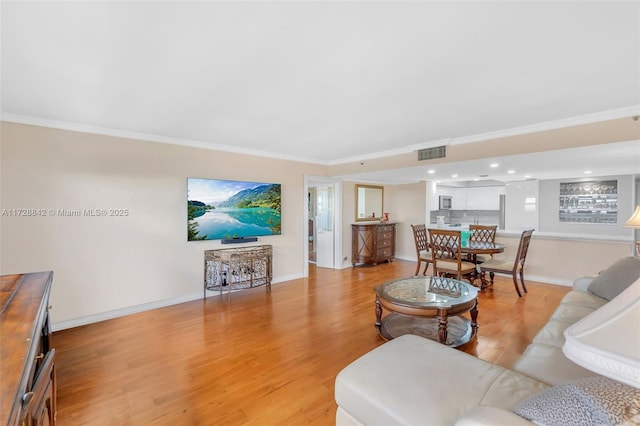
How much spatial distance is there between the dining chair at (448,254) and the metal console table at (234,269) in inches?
106

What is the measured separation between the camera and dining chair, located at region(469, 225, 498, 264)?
4914 millimetres

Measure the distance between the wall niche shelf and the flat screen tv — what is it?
6.29 metres

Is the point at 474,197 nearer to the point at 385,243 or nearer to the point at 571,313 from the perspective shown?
the point at 385,243

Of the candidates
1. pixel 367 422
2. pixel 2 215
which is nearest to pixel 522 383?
pixel 367 422

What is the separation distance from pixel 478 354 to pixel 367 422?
5.60 feet

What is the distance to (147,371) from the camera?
232 cm

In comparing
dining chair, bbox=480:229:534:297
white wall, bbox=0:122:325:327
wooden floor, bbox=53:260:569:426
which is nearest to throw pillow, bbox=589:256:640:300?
wooden floor, bbox=53:260:569:426

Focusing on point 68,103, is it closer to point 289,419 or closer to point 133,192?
point 133,192

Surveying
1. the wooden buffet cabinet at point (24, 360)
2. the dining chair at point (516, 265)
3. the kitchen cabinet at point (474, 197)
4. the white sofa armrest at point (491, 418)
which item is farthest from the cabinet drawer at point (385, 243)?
the wooden buffet cabinet at point (24, 360)

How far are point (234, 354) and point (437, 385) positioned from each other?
189 centimetres

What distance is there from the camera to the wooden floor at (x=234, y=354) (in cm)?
188

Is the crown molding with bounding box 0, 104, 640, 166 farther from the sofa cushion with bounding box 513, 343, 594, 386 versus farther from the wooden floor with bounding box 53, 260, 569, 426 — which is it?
the sofa cushion with bounding box 513, 343, 594, 386

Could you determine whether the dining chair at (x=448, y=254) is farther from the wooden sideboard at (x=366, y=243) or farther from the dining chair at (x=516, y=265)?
the wooden sideboard at (x=366, y=243)

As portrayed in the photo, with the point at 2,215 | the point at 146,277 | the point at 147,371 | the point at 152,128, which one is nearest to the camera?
the point at 147,371
